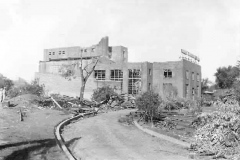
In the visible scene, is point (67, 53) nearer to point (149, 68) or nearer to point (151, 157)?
point (149, 68)

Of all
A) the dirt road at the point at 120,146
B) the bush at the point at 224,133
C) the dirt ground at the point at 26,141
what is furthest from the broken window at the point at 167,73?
the bush at the point at 224,133

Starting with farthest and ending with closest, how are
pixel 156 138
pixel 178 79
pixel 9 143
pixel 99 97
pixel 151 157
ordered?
pixel 178 79 < pixel 99 97 < pixel 156 138 < pixel 9 143 < pixel 151 157

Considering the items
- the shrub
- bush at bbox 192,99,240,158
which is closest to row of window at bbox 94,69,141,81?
the shrub

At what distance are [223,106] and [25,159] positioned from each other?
22.6 feet

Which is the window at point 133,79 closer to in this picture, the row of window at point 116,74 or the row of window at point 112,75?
the row of window at point 116,74

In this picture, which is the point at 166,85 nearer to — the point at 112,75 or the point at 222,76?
the point at 112,75

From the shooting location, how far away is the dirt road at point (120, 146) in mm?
9273

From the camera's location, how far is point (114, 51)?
63344 millimetres

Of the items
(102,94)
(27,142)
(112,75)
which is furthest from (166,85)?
(27,142)

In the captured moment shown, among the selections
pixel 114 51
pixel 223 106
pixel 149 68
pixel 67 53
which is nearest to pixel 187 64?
pixel 149 68

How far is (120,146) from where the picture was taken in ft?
35.5

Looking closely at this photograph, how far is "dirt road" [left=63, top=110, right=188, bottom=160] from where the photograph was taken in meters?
9.27

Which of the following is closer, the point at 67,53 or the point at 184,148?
the point at 184,148

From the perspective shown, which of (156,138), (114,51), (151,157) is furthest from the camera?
(114,51)
